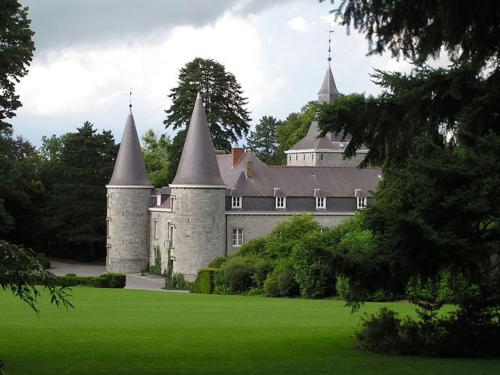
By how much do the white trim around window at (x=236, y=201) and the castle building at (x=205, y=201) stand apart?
0.01 metres

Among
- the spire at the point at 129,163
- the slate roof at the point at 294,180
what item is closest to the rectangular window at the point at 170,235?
the slate roof at the point at 294,180

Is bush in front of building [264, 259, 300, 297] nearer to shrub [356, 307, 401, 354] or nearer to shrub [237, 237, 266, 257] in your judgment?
shrub [237, 237, 266, 257]

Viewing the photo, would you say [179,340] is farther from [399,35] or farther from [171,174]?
[171,174]

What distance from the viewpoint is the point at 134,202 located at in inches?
2334

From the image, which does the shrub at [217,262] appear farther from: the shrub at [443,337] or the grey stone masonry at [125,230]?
the shrub at [443,337]

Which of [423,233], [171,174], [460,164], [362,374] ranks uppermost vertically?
[171,174]

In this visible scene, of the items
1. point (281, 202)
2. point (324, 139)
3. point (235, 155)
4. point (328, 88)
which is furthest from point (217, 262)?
point (328, 88)

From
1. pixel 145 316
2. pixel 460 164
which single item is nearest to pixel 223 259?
pixel 145 316

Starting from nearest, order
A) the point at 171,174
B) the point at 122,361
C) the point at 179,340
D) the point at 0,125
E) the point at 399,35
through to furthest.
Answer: the point at 399,35 < the point at 122,361 < the point at 179,340 < the point at 0,125 < the point at 171,174

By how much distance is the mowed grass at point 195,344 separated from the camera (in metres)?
12.7

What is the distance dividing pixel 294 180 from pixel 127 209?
1011 centimetres

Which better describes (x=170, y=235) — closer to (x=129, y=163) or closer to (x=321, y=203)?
(x=129, y=163)

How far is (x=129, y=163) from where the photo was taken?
5916cm

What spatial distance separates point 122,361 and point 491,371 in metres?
4.68
